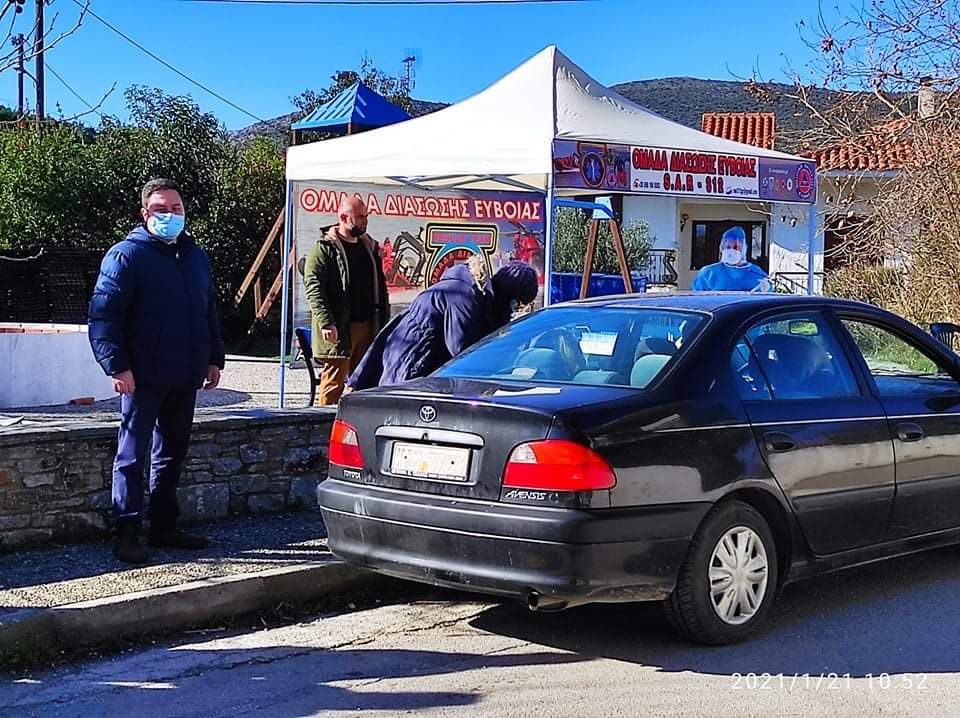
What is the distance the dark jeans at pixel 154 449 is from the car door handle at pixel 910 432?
3.54 meters

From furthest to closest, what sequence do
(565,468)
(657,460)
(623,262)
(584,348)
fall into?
(623,262) → (584,348) → (657,460) → (565,468)

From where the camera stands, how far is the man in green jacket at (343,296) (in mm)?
8953

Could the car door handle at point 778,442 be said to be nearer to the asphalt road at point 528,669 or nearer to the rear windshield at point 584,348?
the rear windshield at point 584,348

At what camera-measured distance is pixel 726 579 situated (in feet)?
16.9

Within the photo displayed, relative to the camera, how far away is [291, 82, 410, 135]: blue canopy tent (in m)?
18.3

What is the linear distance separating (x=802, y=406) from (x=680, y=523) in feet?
3.41

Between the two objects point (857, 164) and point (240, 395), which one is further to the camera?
point (857, 164)

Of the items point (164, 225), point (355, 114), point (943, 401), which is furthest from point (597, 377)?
point (355, 114)

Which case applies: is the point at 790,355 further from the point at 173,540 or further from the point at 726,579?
the point at 173,540

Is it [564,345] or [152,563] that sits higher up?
[564,345]

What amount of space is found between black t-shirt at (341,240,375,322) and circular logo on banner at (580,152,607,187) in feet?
5.91

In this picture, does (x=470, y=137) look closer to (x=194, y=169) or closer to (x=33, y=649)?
(x=33, y=649)

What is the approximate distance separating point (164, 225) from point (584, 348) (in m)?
2.20

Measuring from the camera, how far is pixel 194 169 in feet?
71.0
